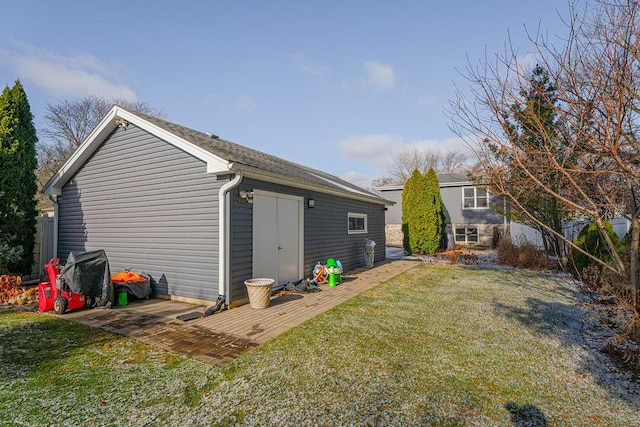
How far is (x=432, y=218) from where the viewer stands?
14.8m

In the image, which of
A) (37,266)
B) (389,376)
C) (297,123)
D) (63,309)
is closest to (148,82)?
(297,123)

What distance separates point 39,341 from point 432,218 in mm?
14288

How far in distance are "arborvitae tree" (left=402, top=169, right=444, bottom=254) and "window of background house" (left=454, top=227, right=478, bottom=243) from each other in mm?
3670

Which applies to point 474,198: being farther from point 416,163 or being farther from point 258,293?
point 416,163

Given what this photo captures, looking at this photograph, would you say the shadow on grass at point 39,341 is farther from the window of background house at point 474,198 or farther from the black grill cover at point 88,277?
the window of background house at point 474,198

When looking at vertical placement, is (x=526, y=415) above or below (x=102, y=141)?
below

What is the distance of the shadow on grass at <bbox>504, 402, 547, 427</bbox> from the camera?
97.5 inches

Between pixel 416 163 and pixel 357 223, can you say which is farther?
pixel 416 163

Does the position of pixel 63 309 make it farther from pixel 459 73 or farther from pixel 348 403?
pixel 459 73

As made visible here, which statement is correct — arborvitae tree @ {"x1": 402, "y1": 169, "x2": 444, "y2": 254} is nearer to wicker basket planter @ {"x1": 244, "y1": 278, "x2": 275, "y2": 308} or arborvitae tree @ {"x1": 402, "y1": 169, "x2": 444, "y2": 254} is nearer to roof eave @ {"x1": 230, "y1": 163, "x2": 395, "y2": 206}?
roof eave @ {"x1": 230, "y1": 163, "x2": 395, "y2": 206}

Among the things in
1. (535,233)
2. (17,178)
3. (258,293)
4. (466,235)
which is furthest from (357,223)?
(466,235)

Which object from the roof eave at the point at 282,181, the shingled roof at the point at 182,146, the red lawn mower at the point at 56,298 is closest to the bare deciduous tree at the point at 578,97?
the roof eave at the point at 282,181

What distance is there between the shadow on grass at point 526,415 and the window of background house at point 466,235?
55.0ft

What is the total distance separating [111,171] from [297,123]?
7.42 m
